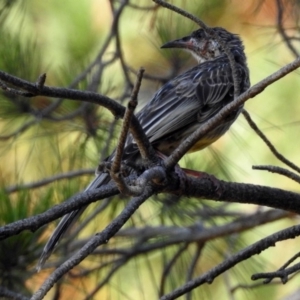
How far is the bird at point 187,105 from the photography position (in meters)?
3.88

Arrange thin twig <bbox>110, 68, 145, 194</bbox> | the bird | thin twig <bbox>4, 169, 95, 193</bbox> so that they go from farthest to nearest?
thin twig <bbox>4, 169, 95, 193</bbox> < the bird < thin twig <bbox>110, 68, 145, 194</bbox>

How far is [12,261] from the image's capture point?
368 cm

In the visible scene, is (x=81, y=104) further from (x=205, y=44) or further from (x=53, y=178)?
(x=205, y=44)

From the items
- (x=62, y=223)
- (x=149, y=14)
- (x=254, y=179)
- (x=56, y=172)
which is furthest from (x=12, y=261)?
(x=254, y=179)

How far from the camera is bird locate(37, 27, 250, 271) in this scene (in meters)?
3.88

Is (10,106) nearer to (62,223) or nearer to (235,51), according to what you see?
(62,223)

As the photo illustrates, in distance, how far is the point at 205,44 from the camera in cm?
535

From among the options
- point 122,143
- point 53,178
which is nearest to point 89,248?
point 122,143

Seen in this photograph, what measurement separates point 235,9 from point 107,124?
1.14 m

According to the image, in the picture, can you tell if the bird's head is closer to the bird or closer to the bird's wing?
the bird

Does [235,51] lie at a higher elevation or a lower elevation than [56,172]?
higher

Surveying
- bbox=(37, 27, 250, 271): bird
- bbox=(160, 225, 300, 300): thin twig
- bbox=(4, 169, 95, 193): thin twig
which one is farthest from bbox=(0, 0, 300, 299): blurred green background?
bbox=(160, 225, 300, 300): thin twig

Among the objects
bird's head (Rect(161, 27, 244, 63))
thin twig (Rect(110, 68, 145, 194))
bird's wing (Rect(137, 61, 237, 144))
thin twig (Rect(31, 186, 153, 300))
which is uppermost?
bird's head (Rect(161, 27, 244, 63))

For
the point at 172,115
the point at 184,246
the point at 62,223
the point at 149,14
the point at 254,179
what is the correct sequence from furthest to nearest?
the point at 254,179
the point at 149,14
the point at 184,246
the point at 172,115
the point at 62,223
